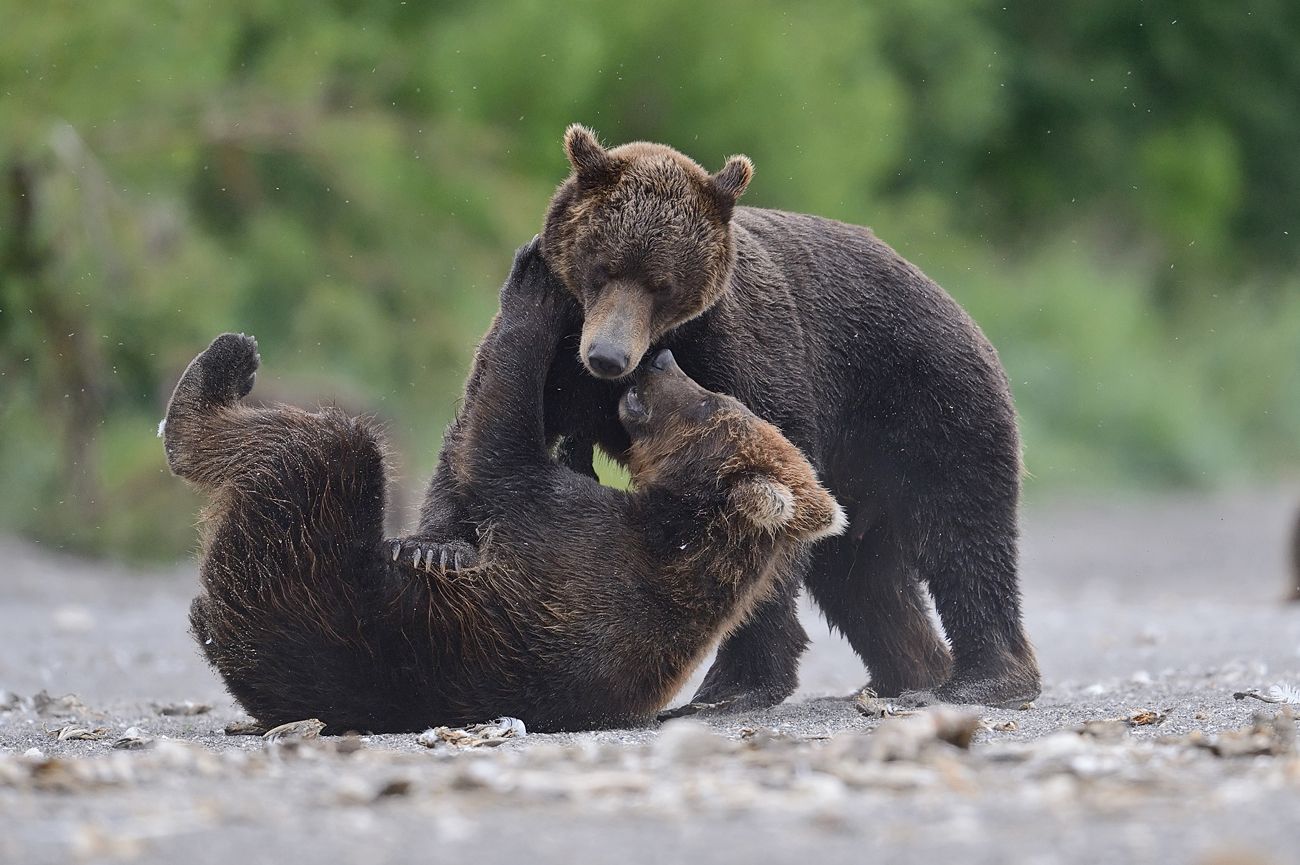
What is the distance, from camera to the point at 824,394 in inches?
250

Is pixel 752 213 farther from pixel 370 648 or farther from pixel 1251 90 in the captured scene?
pixel 1251 90

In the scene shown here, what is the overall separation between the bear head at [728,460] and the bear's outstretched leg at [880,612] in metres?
1.02

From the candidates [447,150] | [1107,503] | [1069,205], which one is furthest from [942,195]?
[447,150]

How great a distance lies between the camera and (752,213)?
263 inches

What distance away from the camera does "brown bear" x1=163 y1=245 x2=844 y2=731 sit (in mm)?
5504

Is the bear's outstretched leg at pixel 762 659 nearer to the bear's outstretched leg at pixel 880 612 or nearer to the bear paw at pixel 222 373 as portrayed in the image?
the bear's outstretched leg at pixel 880 612

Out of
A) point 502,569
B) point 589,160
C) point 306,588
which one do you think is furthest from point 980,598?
point 306,588

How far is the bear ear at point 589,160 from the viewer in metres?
6.01

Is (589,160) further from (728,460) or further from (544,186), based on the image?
(544,186)

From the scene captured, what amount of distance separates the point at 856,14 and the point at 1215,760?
75.4 feet

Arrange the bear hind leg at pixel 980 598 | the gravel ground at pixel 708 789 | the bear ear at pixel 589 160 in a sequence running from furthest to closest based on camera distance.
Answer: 1. the bear hind leg at pixel 980 598
2. the bear ear at pixel 589 160
3. the gravel ground at pixel 708 789

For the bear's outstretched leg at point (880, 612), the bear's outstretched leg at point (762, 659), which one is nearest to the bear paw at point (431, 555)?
the bear's outstretched leg at point (762, 659)

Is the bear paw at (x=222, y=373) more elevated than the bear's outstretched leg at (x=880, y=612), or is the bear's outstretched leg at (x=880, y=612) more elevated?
the bear paw at (x=222, y=373)

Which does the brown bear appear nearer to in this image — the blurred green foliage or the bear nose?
the bear nose
